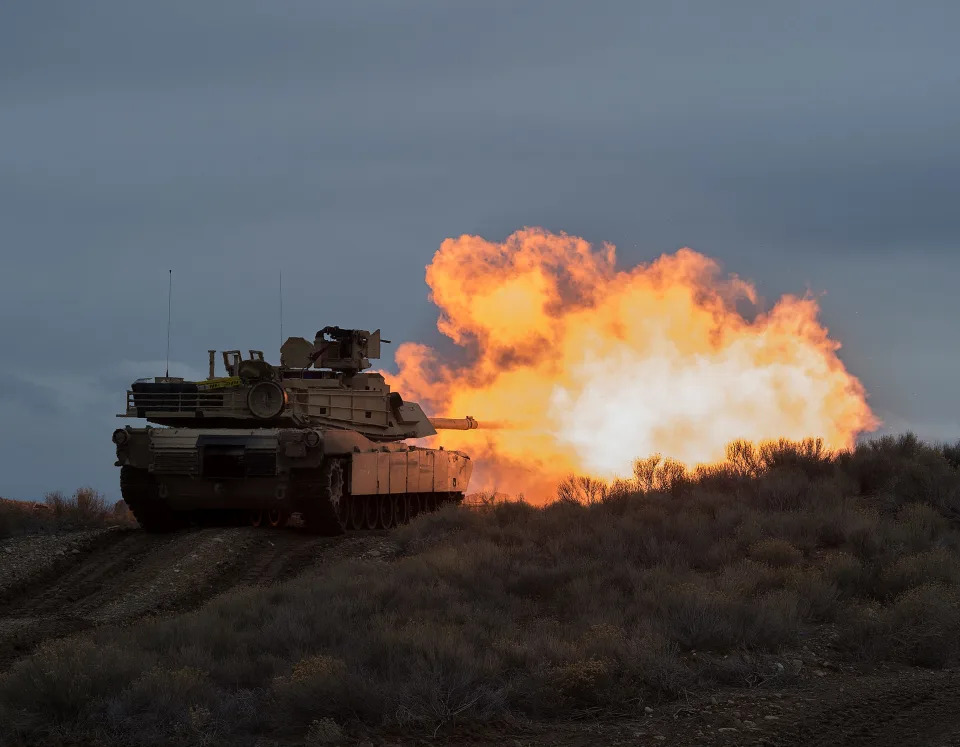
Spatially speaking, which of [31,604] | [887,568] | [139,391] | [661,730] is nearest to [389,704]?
[661,730]

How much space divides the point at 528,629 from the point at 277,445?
1068cm

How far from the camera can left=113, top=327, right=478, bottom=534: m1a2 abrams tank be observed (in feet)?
77.6

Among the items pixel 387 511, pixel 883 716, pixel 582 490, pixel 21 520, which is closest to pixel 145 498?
pixel 21 520

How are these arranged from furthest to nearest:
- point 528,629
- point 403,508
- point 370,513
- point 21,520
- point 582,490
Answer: point 403,508
point 21,520
point 370,513
point 582,490
point 528,629

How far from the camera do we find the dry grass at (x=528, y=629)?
33.8 ft

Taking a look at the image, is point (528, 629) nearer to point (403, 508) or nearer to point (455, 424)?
point (403, 508)

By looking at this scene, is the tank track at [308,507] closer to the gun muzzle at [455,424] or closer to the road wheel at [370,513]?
the road wheel at [370,513]

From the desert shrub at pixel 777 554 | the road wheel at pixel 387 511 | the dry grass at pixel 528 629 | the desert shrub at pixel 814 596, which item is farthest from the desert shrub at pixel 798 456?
the desert shrub at pixel 814 596

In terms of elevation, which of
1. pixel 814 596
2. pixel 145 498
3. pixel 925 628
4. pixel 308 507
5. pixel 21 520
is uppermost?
pixel 145 498

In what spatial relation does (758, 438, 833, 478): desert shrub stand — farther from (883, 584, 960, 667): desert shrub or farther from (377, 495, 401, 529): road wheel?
(883, 584, 960, 667): desert shrub

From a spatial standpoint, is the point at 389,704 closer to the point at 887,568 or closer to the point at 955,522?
the point at 887,568

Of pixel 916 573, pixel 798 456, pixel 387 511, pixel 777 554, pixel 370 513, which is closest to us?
pixel 916 573

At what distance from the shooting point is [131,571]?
2008cm

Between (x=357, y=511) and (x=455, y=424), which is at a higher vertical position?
(x=455, y=424)
